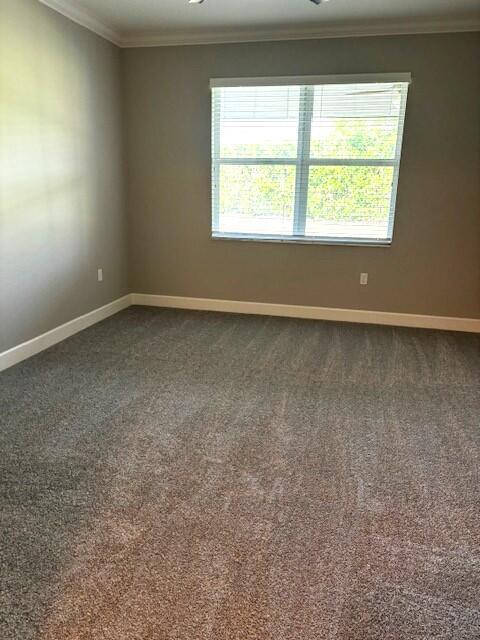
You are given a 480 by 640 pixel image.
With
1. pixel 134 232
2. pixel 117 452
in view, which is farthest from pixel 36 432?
pixel 134 232

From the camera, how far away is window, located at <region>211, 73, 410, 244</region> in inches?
165

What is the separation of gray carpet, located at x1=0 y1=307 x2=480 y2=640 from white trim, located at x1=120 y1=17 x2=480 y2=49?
9.34ft

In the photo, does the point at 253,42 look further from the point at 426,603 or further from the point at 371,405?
the point at 426,603

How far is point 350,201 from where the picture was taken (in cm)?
439

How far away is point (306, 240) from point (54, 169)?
2383mm

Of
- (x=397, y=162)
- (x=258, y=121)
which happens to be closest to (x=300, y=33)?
(x=258, y=121)

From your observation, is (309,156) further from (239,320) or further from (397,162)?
(239,320)

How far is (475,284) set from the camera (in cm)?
434

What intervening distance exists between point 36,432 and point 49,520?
772 millimetres

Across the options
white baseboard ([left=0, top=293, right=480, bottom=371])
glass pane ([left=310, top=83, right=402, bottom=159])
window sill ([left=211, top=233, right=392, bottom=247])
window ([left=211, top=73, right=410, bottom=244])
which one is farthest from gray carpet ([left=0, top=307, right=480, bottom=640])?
glass pane ([left=310, top=83, right=402, bottom=159])

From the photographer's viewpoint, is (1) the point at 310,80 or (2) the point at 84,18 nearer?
(2) the point at 84,18

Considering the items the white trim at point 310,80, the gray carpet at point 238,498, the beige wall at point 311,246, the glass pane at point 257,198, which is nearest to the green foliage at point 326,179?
the glass pane at point 257,198

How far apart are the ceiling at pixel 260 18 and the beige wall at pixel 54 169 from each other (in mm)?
264

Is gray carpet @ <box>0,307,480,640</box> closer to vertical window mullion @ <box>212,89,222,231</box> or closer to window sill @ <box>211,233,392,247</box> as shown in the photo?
window sill @ <box>211,233,392,247</box>
